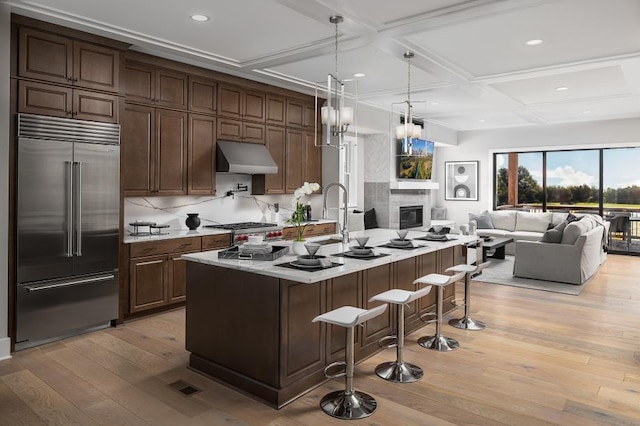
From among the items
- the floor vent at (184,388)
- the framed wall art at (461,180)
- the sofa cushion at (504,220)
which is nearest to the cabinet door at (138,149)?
the floor vent at (184,388)

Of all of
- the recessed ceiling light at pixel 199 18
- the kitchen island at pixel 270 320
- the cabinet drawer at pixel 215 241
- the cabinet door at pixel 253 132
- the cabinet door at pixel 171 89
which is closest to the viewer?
the kitchen island at pixel 270 320

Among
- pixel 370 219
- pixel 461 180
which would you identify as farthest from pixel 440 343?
pixel 461 180

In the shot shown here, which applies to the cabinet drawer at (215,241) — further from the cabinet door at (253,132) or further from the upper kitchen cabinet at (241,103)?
the upper kitchen cabinet at (241,103)

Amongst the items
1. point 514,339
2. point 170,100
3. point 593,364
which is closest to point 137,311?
point 170,100

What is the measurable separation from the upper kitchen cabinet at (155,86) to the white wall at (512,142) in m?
7.77

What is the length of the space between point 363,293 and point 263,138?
324 cm

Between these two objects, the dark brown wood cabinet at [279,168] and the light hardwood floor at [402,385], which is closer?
the light hardwood floor at [402,385]

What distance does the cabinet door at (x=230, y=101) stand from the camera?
5.64 meters

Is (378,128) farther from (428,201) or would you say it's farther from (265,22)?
(265,22)

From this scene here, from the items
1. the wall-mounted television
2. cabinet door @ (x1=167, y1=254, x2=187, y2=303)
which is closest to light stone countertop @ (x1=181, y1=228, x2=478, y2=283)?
cabinet door @ (x1=167, y1=254, x2=187, y2=303)

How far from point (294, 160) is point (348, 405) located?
14.5 ft

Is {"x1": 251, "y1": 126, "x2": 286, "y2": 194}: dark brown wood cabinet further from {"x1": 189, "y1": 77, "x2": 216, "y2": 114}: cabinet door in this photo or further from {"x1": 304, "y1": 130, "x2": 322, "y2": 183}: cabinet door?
{"x1": 189, "y1": 77, "x2": 216, "y2": 114}: cabinet door

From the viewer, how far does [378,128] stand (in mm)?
8203

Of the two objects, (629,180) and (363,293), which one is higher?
(629,180)
